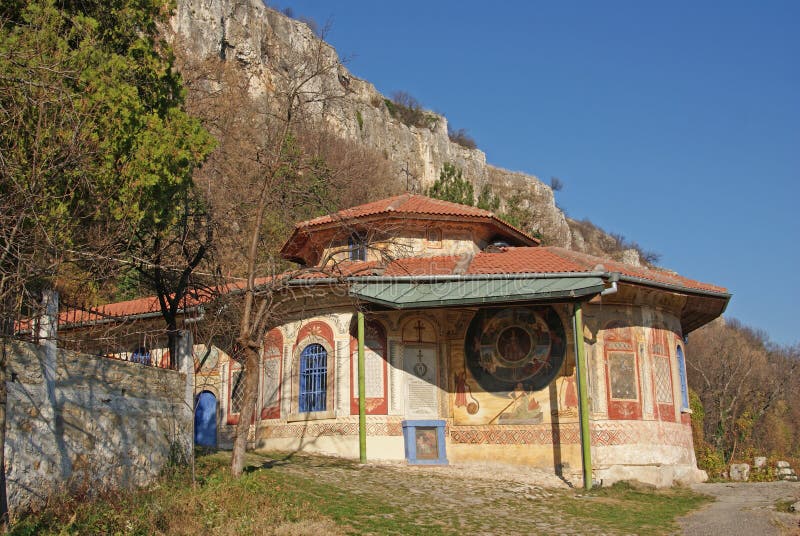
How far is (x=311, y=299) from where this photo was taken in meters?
19.8

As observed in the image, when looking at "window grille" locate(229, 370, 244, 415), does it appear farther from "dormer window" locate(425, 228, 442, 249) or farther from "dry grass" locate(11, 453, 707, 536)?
"dormer window" locate(425, 228, 442, 249)

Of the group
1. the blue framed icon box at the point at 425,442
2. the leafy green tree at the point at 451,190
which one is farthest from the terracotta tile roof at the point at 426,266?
the leafy green tree at the point at 451,190

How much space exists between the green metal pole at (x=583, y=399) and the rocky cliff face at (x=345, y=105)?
2942 centimetres

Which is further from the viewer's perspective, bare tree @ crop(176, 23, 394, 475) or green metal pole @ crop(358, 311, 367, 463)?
green metal pole @ crop(358, 311, 367, 463)

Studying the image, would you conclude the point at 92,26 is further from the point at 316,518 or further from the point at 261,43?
the point at 261,43

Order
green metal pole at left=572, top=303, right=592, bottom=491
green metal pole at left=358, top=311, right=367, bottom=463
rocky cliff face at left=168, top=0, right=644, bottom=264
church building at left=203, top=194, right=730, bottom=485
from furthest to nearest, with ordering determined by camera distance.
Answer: rocky cliff face at left=168, top=0, right=644, bottom=264 < church building at left=203, top=194, right=730, bottom=485 < green metal pole at left=358, top=311, right=367, bottom=463 < green metal pole at left=572, top=303, right=592, bottom=491

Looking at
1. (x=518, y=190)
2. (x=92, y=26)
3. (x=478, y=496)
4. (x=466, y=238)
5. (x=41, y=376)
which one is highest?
(x=518, y=190)

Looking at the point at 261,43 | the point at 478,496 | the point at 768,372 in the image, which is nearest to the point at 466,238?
the point at 478,496

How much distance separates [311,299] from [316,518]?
30.5 ft

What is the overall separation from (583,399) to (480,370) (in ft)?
10.5

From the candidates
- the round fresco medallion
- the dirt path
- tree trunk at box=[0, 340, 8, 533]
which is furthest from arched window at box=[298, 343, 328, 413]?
tree trunk at box=[0, 340, 8, 533]

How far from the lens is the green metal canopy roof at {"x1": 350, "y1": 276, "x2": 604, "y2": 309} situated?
54.0 ft

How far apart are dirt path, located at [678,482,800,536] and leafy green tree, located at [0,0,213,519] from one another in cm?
1029

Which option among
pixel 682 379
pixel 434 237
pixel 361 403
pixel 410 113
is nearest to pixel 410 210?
pixel 434 237
